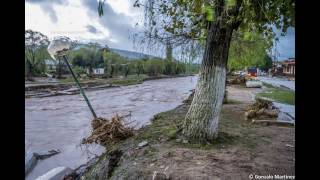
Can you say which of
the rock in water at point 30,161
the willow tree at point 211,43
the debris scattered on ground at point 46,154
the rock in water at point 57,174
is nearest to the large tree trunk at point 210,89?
the willow tree at point 211,43

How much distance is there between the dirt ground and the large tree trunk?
0.22 metres

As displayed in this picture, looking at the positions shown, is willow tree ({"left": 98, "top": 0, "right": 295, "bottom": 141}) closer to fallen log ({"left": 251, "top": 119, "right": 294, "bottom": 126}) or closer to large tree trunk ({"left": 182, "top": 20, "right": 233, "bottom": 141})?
large tree trunk ({"left": 182, "top": 20, "right": 233, "bottom": 141})

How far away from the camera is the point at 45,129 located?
431 inches

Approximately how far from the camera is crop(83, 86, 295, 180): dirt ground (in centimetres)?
397

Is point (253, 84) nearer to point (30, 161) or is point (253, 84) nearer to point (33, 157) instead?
point (33, 157)

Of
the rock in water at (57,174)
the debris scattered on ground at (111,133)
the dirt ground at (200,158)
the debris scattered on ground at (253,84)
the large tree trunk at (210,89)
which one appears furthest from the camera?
the debris scattered on ground at (253,84)

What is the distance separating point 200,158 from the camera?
4.42 metres

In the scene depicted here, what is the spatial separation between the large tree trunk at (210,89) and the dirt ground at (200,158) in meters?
0.22

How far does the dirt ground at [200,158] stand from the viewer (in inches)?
156

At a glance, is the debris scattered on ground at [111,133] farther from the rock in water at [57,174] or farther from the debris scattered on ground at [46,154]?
the rock in water at [57,174]
